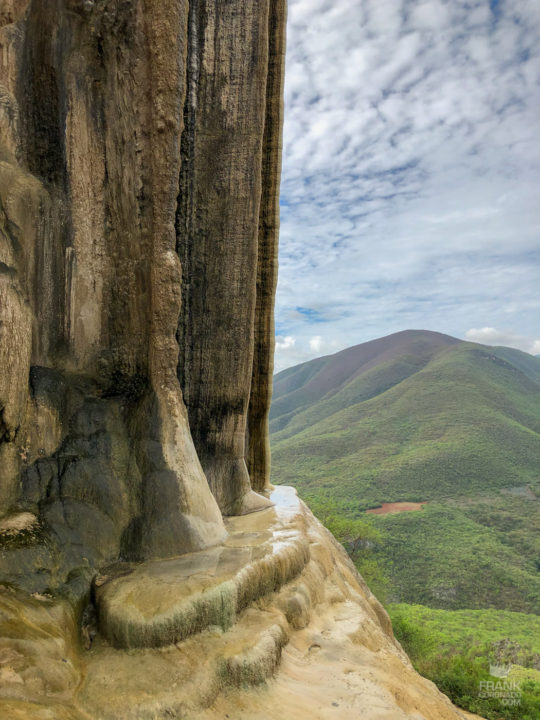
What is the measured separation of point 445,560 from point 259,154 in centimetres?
2515

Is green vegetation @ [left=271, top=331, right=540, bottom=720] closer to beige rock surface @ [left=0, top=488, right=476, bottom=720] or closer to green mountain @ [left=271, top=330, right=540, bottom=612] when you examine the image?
green mountain @ [left=271, top=330, right=540, bottom=612]

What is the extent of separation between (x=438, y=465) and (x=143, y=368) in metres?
38.1

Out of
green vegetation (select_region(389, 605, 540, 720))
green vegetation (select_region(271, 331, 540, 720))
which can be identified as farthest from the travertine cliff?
green vegetation (select_region(271, 331, 540, 720))

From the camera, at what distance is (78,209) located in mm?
3395

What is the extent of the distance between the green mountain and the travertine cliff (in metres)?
20.4

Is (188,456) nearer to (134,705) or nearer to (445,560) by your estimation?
(134,705)

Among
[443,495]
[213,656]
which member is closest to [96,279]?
[213,656]

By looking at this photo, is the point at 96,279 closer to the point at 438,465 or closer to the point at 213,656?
the point at 213,656

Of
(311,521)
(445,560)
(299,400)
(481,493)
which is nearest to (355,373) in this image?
(299,400)

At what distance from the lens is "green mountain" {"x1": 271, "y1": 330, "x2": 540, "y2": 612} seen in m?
24.0

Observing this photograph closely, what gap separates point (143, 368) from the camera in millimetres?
3523

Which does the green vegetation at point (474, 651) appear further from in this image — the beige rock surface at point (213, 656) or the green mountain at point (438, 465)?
the beige rock surface at point (213, 656)

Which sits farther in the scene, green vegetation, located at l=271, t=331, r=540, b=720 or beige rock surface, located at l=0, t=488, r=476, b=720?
green vegetation, located at l=271, t=331, r=540, b=720

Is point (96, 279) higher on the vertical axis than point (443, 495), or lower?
higher
